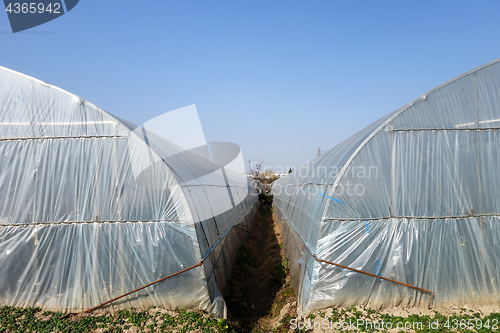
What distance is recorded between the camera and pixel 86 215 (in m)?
6.93

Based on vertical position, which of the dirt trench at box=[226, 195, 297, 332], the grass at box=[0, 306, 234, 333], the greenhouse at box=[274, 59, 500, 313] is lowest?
the dirt trench at box=[226, 195, 297, 332]

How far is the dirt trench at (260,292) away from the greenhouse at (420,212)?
1244 mm

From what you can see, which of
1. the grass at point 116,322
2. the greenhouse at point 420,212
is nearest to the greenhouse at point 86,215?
the grass at point 116,322

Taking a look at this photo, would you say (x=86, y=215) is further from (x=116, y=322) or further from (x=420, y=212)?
(x=420, y=212)

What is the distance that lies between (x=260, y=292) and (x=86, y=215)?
18.1ft

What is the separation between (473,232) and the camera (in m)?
6.80

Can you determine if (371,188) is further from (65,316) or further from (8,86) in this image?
(8,86)

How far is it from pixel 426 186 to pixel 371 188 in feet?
4.11

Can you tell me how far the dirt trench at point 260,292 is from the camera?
7.14 meters

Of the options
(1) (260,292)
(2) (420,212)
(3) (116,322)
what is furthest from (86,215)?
(2) (420,212)

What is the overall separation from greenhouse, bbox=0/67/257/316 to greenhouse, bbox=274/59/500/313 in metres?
2.99

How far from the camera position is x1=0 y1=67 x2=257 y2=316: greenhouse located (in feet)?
21.9

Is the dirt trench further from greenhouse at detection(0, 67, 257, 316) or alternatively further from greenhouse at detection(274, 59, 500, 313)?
greenhouse at detection(274, 59, 500, 313)

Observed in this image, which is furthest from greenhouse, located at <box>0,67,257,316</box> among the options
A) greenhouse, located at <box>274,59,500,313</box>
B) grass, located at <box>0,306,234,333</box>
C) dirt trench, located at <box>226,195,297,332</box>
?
greenhouse, located at <box>274,59,500,313</box>
